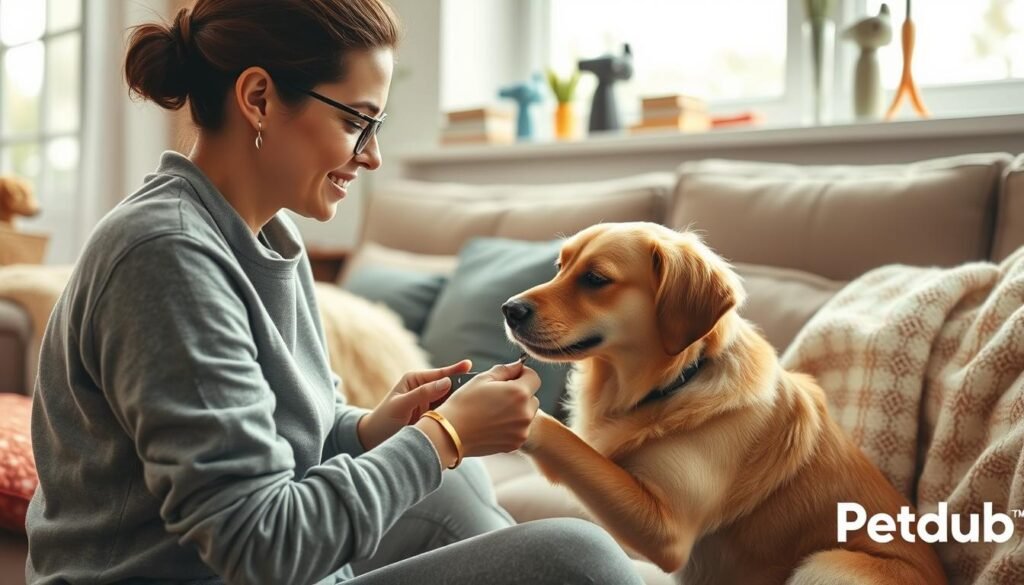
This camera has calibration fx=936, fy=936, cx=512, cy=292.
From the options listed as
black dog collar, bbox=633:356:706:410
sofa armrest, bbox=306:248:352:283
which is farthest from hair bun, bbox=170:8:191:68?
sofa armrest, bbox=306:248:352:283

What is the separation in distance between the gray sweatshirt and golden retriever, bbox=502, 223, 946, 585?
0.36 meters

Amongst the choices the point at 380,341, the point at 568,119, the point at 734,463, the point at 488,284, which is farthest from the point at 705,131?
the point at 734,463

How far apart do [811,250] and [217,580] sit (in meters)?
1.49

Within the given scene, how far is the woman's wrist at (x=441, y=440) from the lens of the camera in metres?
1.05

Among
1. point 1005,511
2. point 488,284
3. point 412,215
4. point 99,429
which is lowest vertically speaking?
point 1005,511

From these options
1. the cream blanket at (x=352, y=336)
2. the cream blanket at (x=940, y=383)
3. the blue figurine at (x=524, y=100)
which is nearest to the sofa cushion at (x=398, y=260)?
the cream blanket at (x=352, y=336)

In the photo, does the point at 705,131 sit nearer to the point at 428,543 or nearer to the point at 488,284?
the point at 488,284

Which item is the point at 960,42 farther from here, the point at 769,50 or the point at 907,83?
the point at 769,50

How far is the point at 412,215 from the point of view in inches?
118

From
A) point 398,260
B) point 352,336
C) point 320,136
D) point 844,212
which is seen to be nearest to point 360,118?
point 320,136

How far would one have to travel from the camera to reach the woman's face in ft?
3.64

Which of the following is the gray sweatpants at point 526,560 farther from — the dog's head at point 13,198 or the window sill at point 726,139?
the dog's head at point 13,198

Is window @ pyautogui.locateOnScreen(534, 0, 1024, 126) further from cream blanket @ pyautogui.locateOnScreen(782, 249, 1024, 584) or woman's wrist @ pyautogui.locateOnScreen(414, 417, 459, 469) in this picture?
woman's wrist @ pyautogui.locateOnScreen(414, 417, 459, 469)

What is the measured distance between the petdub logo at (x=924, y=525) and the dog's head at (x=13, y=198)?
2889 mm
